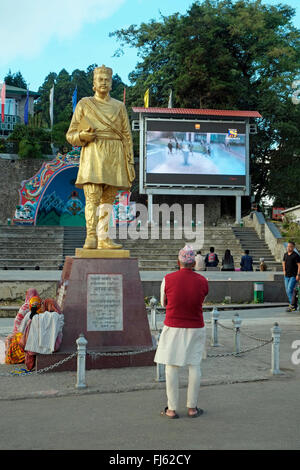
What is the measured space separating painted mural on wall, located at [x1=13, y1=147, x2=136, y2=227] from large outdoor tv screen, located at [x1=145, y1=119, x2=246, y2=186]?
113 inches

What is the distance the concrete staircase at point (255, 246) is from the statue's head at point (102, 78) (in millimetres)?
15309

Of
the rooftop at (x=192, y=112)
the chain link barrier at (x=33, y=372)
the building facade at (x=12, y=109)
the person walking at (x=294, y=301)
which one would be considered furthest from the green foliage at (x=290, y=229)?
the building facade at (x=12, y=109)

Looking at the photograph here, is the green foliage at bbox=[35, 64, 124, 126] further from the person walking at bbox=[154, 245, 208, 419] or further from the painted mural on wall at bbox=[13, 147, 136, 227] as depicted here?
the person walking at bbox=[154, 245, 208, 419]

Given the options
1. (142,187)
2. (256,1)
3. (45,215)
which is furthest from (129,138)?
(256,1)

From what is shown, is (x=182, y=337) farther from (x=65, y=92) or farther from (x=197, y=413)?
(x=65, y=92)

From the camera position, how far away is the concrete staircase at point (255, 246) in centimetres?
2242

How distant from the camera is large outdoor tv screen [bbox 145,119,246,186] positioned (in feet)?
95.1

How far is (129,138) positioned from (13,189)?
26.2 metres

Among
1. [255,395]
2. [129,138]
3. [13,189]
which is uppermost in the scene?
[13,189]

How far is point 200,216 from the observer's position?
3388 centimetres

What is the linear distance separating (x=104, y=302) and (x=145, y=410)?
223 centimetres

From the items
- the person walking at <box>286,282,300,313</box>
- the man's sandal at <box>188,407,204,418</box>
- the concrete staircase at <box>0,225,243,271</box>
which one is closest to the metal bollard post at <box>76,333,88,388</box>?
the man's sandal at <box>188,407,204,418</box>

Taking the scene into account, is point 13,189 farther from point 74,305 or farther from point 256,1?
point 74,305

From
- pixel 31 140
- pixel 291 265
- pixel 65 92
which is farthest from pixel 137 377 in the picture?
pixel 65 92
